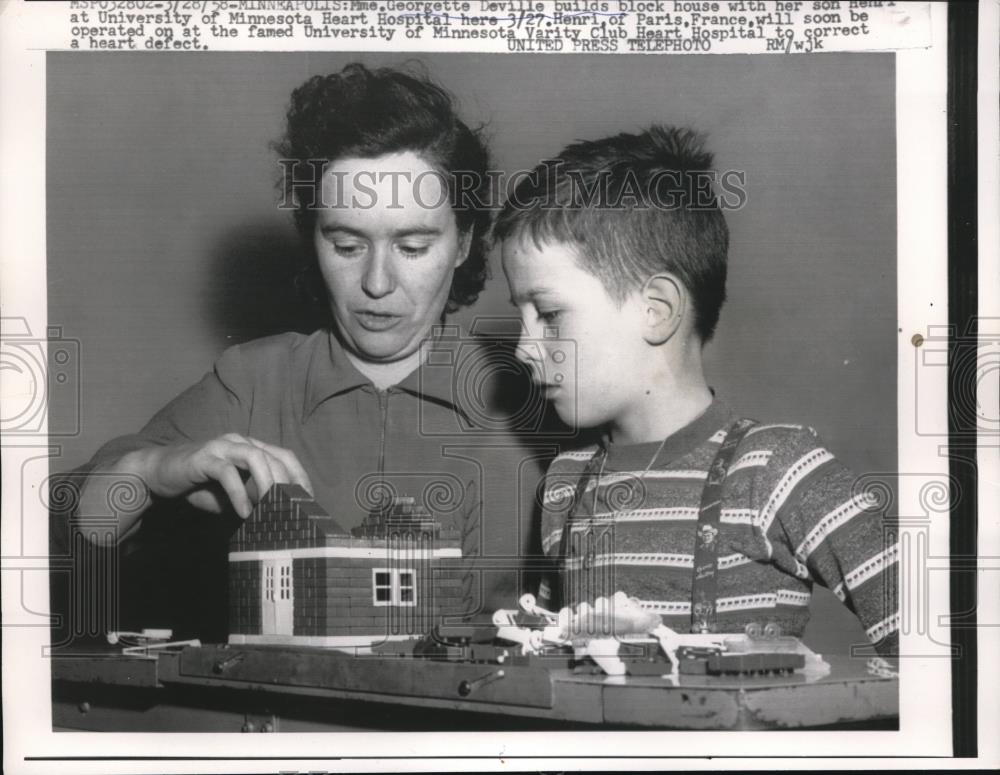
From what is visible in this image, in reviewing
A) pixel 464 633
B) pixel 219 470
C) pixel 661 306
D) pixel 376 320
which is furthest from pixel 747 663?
pixel 219 470

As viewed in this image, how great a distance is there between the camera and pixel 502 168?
2.60m

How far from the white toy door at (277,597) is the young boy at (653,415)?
0.48 m

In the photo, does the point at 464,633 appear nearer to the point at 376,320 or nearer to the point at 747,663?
the point at 747,663

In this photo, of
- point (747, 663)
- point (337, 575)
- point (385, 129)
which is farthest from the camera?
point (385, 129)

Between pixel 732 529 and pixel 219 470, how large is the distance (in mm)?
969

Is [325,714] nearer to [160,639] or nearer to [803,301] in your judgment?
[160,639]

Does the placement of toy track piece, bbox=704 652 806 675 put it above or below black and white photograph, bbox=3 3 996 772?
below

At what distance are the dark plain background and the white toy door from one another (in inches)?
15.4

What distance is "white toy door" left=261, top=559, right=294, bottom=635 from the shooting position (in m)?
2.54

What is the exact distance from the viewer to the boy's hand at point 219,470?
2.61 metres

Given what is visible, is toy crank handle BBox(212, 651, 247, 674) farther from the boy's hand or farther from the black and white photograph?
the boy's hand

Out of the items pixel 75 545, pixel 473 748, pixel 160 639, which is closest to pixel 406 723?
pixel 473 748

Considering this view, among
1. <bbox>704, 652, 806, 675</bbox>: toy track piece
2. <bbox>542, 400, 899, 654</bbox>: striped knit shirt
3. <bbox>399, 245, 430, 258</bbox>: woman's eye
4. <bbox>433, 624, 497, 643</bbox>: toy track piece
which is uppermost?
<bbox>399, 245, 430, 258</bbox>: woman's eye

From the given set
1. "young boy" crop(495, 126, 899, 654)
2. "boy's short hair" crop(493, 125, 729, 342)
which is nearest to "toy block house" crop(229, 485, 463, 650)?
"young boy" crop(495, 126, 899, 654)
